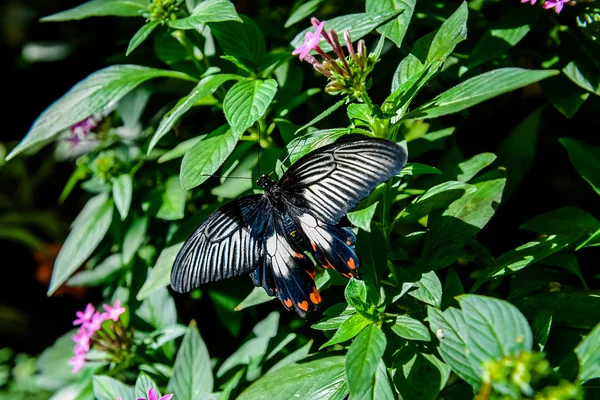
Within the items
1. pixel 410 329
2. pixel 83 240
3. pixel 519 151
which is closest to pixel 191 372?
pixel 83 240

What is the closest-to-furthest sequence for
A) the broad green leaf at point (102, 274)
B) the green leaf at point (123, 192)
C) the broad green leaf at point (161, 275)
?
the broad green leaf at point (161, 275) → the green leaf at point (123, 192) → the broad green leaf at point (102, 274)

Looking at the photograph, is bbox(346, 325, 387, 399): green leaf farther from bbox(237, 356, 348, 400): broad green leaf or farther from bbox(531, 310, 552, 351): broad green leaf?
bbox(531, 310, 552, 351): broad green leaf

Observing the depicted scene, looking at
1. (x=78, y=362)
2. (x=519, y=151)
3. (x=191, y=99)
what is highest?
(x=191, y=99)

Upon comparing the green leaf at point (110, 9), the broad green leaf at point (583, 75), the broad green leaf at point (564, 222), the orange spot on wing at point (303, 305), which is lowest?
the orange spot on wing at point (303, 305)

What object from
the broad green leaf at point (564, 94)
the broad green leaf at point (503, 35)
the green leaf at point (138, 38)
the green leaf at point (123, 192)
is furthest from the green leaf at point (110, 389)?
the broad green leaf at point (564, 94)

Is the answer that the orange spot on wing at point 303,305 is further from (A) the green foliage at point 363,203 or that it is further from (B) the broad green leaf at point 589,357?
(B) the broad green leaf at point 589,357

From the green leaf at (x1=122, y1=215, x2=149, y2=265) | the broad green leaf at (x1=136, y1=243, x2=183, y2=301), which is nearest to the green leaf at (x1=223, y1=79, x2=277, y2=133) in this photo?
the broad green leaf at (x1=136, y1=243, x2=183, y2=301)

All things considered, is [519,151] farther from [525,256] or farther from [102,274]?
[102,274]
